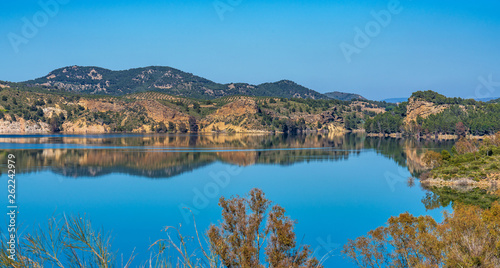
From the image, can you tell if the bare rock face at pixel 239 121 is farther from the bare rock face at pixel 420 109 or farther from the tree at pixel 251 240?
the tree at pixel 251 240

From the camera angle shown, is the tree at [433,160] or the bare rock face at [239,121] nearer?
the tree at [433,160]

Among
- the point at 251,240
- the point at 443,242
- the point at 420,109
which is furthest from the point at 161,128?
the point at 443,242

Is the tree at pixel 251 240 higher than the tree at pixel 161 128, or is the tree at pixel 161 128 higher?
the tree at pixel 161 128

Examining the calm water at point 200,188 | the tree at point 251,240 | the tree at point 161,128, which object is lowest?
the calm water at point 200,188

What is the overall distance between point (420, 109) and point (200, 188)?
149 m

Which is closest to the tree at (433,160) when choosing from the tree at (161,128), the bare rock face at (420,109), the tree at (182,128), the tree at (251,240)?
the tree at (251,240)

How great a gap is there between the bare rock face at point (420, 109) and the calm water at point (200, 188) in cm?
10268

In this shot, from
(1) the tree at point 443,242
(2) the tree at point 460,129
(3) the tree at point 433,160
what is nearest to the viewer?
(1) the tree at point 443,242

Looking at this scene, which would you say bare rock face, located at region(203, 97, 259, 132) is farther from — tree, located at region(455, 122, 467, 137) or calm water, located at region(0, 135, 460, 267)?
calm water, located at region(0, 135, 460, 267)

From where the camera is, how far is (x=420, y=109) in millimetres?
175375

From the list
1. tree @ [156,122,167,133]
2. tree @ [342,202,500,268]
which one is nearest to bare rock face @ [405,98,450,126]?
tree @ [156,122,167,133]

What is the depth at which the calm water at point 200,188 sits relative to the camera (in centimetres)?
3106

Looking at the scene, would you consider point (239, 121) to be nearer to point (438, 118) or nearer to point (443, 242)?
point (438, 118)

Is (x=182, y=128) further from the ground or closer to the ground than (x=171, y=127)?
closer to the ground
